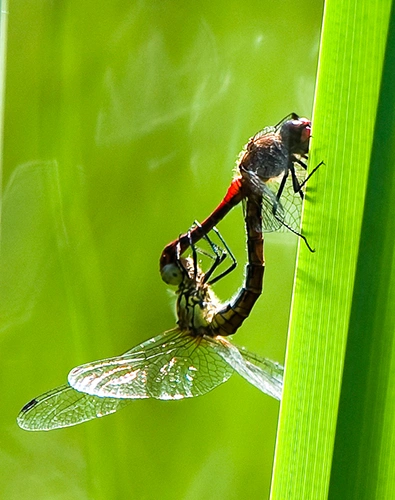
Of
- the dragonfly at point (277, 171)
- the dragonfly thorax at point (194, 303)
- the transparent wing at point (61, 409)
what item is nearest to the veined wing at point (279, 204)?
the dragonfly at point (277, 171)

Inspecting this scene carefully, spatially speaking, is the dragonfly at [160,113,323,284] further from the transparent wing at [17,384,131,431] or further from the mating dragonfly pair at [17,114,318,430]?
the transparent wing at [17,384,131,431]

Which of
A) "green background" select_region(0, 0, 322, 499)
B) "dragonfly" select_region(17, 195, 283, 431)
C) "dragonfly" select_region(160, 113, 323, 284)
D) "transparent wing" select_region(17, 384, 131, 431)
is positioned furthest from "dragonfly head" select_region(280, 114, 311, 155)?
"green background" select_region(0, 0, 322, 499)

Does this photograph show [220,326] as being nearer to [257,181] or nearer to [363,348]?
[257,181]

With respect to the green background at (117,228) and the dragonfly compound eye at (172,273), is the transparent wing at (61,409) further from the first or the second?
the green background at (117,228)

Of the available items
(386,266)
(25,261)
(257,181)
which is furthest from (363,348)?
(25,261)

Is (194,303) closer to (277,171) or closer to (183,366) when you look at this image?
(183,366)

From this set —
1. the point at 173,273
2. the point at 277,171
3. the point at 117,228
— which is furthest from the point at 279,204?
the point at 117,228
